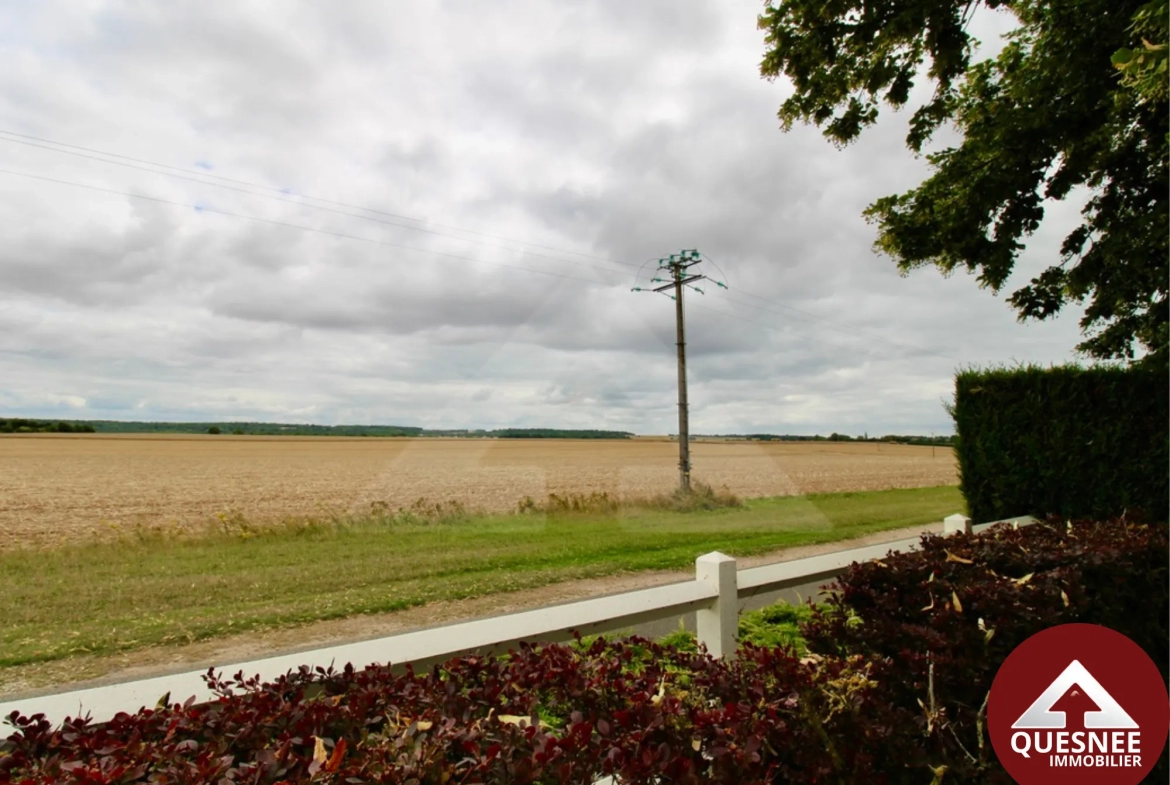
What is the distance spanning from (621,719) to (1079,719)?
1.22m

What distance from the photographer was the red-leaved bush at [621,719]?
104 cm

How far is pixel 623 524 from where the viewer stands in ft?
25.4

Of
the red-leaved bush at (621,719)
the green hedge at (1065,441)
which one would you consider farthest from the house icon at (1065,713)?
the green hedge at (1065,441)

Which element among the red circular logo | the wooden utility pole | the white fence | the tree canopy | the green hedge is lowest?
the red circular logo

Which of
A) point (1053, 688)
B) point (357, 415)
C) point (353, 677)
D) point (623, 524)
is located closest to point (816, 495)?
point (623, 524)

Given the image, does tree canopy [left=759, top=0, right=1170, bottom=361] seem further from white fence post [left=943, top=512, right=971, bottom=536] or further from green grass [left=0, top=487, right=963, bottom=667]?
green grass [left=0, top=487, right=963, bottom=667]

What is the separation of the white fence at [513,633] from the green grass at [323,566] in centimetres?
143

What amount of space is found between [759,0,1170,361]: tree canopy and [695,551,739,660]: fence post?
4.26 metres

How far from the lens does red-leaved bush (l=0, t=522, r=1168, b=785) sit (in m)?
1.04

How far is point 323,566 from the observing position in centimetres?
501

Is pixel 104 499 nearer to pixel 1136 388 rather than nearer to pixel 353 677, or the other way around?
pixel 353 677

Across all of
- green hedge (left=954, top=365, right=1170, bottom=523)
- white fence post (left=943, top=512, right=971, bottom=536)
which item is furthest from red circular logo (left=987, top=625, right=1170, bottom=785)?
green hedge (left=954, top=365, right=1170, bottom=523)

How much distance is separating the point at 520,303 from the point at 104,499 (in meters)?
5.59

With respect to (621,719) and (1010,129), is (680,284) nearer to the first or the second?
(1010,129)
